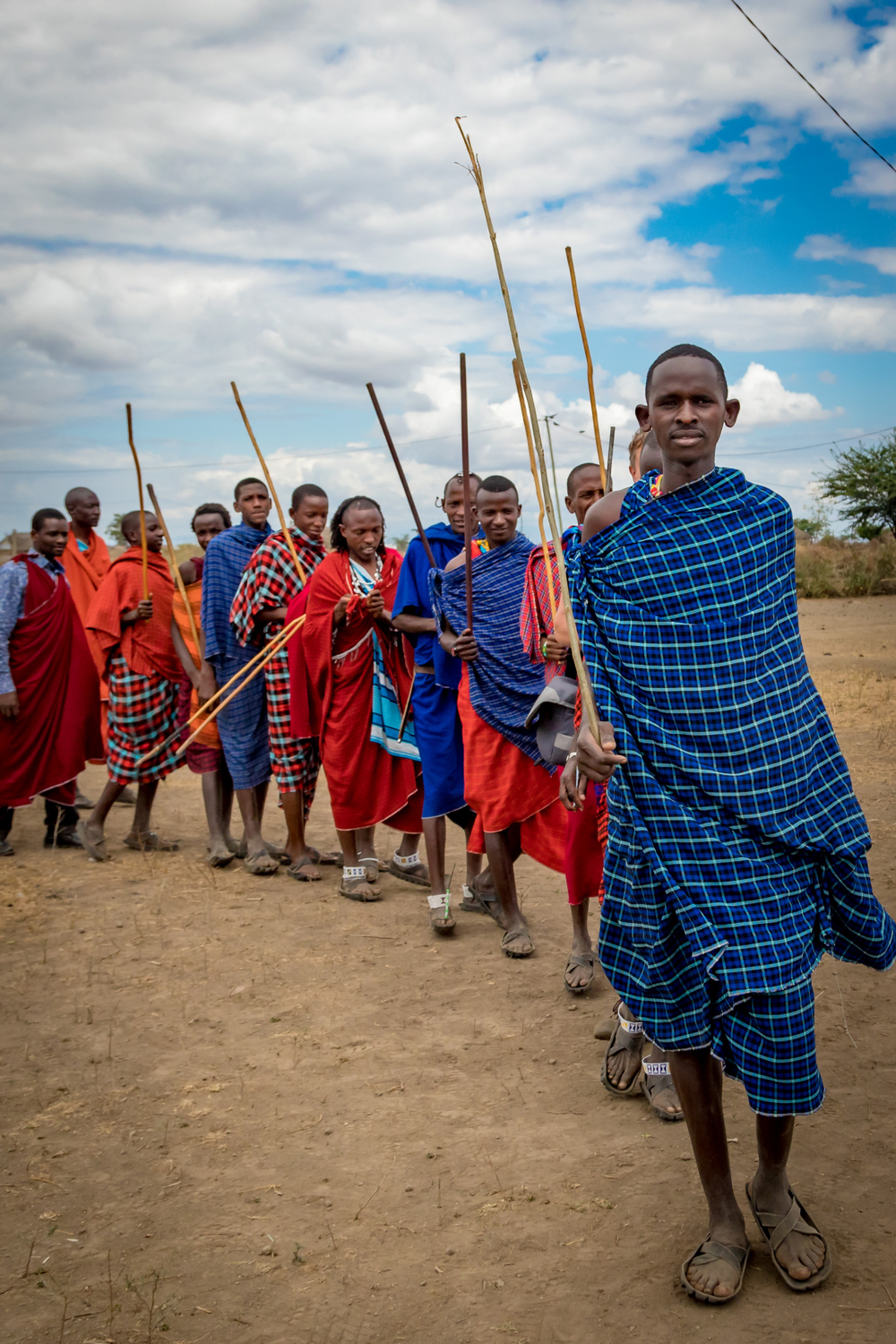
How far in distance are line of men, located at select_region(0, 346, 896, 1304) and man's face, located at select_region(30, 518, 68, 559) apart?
1358 mm

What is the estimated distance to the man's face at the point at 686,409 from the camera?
261 cm

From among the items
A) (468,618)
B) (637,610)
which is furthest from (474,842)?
(637,610)

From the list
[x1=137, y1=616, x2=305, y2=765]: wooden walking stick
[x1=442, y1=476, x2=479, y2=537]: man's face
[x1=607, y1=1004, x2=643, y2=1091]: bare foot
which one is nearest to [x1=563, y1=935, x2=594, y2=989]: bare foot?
[x1=607, y1=1004, x2=643, y2=1091]: bare foot

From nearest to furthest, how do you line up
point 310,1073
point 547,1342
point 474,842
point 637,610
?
1. point 547,1342
2. point 637,610
3. point 310,1073
4. point 474,842

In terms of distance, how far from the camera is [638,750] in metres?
2.55

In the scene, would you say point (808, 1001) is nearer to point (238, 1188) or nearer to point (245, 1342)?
point (245, 1342)

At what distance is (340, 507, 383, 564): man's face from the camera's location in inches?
248

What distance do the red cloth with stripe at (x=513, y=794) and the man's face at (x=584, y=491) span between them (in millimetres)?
1072

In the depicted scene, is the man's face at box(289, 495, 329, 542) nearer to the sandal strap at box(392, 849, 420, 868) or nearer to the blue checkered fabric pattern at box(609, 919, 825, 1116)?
the sandal strap at box(392, 849, 420, 868)

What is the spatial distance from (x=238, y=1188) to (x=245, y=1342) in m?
0.69

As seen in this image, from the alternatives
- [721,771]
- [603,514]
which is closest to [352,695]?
[603,514]

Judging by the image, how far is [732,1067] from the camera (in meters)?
2.44

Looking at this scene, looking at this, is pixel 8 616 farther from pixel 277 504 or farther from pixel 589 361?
pixel 589 361

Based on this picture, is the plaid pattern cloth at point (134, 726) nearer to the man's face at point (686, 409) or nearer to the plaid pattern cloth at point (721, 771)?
the plaid pattern cloth at point (721, 771)
